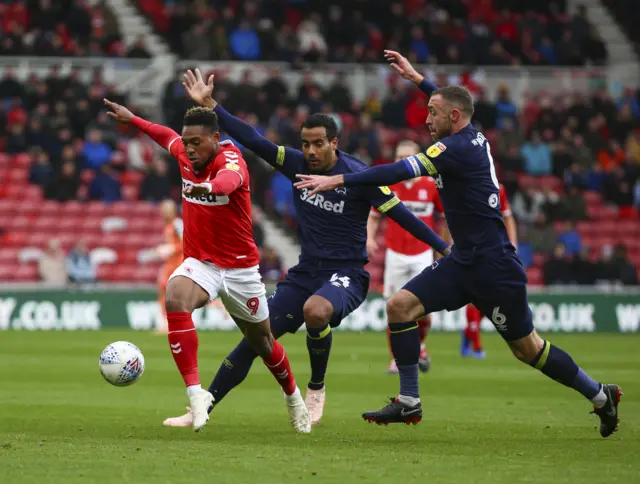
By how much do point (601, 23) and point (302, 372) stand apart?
22173mm

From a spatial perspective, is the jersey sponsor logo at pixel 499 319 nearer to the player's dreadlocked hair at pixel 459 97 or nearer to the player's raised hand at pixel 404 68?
the player's dreadlocked hair at pixel 459 97

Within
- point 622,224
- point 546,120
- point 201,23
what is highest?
point 201,23

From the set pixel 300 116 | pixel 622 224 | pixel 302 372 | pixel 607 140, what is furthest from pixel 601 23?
pixel 302 372

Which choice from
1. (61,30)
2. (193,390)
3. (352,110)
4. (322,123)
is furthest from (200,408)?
(61,30)

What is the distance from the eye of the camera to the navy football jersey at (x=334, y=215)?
10.2 m

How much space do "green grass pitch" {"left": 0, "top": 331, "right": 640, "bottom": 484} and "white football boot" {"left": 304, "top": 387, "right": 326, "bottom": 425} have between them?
17cm

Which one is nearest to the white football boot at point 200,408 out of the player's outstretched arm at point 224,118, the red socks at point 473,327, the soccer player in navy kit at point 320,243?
the soccer player in navy kit at point 320,243

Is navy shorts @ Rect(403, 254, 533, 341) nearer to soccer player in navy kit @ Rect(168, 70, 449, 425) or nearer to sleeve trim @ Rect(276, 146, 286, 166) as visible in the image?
soccer player in navy kit @ Rect(168, 70, 449, 425)

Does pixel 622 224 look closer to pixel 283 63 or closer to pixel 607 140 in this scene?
pixel 607 140

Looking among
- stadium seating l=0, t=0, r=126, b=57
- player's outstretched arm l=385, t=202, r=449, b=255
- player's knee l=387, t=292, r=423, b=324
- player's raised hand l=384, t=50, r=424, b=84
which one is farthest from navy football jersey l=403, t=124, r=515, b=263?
stadium seating l=0, t=0, r=126, b=57

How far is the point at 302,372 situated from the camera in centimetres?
1509

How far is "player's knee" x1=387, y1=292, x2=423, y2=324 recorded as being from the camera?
932 centimetres

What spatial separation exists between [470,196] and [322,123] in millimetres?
1480

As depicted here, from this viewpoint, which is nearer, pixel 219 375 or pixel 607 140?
pixel 219 375
